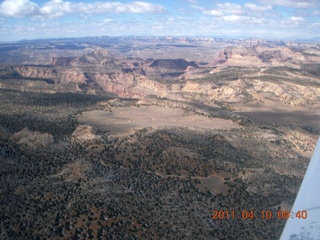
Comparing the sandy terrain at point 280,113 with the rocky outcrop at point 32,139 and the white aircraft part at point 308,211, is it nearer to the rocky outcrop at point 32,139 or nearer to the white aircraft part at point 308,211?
the rocky outcrop at point 32,139

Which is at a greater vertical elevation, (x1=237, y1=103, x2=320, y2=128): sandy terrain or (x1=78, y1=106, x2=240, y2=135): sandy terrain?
(x1=78, y1=106, x2=240, y2=135): sandy terrain

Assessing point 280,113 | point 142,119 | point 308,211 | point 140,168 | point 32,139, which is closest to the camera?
point 308,211

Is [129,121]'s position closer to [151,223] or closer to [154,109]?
[154,109]

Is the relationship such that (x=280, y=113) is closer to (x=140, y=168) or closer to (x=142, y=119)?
(x=142, y=119)

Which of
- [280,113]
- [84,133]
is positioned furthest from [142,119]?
[280,113]

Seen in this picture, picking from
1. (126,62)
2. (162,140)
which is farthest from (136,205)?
(126,62)

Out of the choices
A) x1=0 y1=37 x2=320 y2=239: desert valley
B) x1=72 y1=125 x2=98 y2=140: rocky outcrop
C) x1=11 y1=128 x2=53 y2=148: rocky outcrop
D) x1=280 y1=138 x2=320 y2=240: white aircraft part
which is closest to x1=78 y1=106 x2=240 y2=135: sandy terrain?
x1=0 y1=37 x2=320 y2=239: desert valley

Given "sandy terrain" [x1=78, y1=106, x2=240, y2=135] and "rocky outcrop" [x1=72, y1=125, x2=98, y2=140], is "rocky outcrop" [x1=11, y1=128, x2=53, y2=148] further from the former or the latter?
"sandy terrain" [x1=78, y1=106, x2=240, y2=135]

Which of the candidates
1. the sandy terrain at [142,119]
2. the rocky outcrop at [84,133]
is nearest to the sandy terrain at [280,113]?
the sandy terrain at [142,119]
